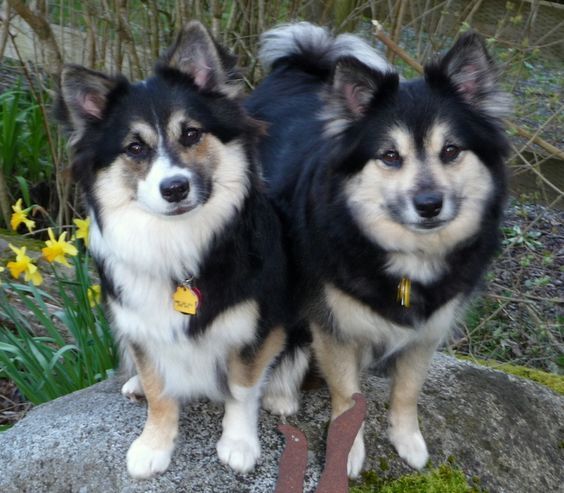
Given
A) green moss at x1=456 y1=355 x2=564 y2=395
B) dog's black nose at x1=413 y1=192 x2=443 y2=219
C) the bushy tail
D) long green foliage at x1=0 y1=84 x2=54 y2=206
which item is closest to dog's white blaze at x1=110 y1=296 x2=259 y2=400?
dog's black nose at x1=413 y1=192 x2=443 y2=219

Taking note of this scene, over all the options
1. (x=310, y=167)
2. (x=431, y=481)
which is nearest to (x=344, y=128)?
(x=310, y=167)

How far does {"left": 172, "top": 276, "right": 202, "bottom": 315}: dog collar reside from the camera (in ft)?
7.54

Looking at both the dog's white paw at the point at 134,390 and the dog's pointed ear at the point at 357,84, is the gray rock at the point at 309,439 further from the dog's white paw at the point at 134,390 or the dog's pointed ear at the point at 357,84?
the dog's pointed ear at the point at 357,84

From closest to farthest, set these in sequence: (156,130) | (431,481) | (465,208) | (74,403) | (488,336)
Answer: (156,130) → (465,208) → (431,481) → (74,403) → (488,336)

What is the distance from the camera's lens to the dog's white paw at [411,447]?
103 inches

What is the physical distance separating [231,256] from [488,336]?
8.32 feet

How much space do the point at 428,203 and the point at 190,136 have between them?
73 cm

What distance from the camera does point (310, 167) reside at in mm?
2627

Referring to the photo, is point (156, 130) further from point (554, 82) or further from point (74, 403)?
point (554, 82)

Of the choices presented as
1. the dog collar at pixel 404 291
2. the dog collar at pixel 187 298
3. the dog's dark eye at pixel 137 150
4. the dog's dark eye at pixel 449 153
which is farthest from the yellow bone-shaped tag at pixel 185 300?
the dog's dark eye at pixel 449 153

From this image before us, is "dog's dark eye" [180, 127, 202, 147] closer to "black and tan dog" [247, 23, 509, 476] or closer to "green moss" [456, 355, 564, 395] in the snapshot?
"black and tan dog" [247, 23, 509, 476]

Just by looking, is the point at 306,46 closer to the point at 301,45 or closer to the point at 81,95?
the point at 301,45

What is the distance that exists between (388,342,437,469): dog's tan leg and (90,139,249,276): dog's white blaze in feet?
2.80

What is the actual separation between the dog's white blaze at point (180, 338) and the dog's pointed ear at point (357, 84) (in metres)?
0.70
